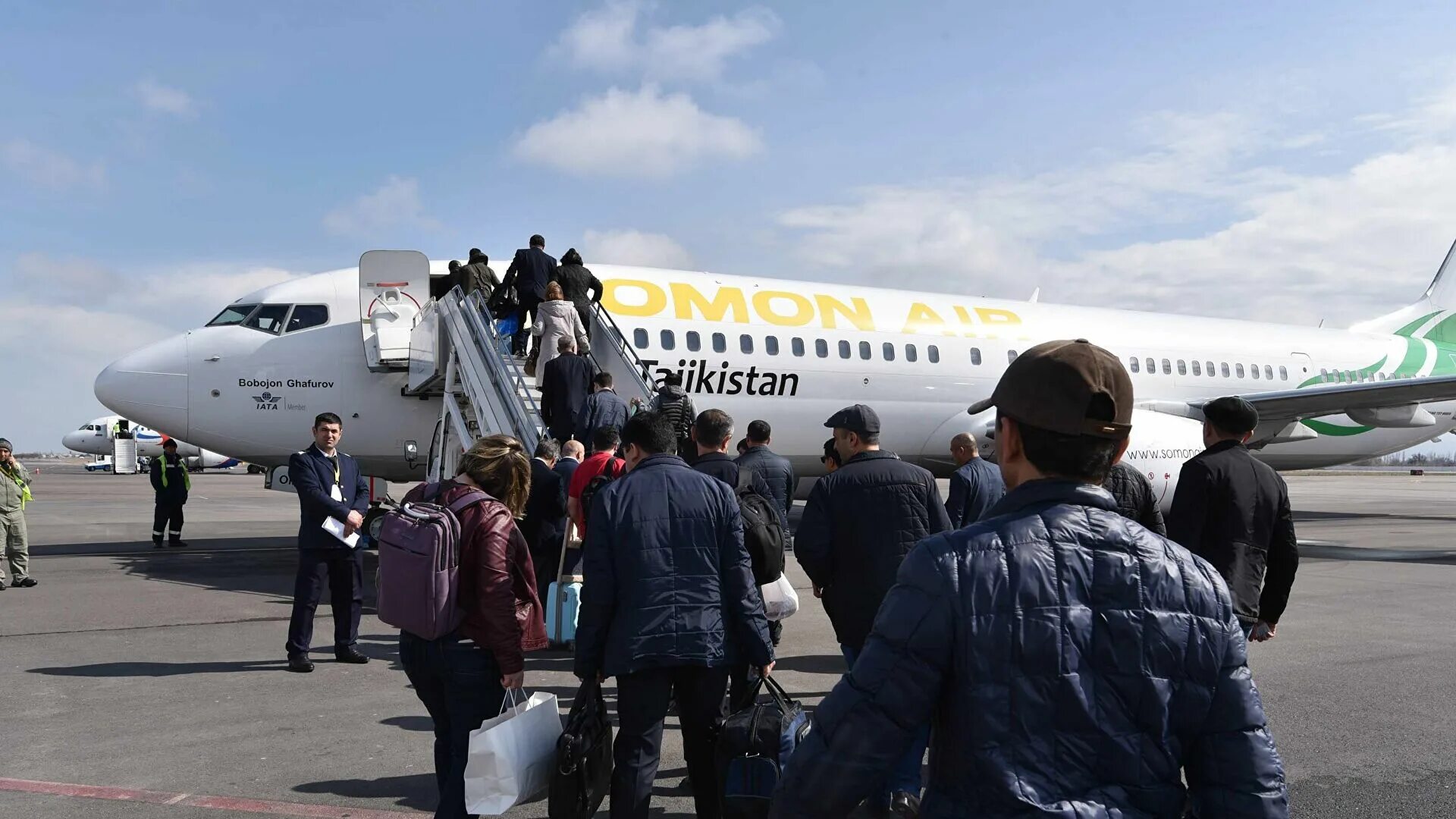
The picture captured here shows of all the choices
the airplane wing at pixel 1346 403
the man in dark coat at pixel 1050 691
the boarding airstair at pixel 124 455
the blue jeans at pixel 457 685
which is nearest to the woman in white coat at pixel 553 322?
the blue jeans at pixel 457 685

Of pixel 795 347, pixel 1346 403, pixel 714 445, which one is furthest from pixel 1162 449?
pixel 714 445

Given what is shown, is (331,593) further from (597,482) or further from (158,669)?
(597,482)

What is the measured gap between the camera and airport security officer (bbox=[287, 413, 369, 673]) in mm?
7227

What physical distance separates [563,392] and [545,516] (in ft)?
6.45

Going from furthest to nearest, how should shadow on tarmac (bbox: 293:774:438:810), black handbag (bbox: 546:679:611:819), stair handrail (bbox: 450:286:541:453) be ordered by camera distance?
stair handrail (bbox: 450:286:541:453), shadow on tarmac (bbox: 293:774:438:810), black handbag (bbox: 546:679:611:819)

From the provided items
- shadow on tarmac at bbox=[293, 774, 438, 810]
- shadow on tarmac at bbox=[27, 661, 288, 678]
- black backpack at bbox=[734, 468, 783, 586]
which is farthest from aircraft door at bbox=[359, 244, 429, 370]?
black backpack at bbox=[734, 468, 783, 586]

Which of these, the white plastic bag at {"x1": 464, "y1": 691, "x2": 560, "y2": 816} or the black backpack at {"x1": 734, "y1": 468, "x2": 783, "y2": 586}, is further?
the black backpack at {"x1": 734, "y1": 468, "x2": 783, "y2": 586}

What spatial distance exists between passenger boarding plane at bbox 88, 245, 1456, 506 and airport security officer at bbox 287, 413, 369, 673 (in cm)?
510

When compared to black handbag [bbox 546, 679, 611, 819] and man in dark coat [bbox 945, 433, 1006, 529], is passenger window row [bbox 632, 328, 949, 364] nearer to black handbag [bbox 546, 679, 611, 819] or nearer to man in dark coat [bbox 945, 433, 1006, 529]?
man in dark coat [bbox 945, 433, 1006, 529]

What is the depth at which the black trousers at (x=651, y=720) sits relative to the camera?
147 inches

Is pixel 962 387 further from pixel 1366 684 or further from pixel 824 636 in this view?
pixel 1366 684

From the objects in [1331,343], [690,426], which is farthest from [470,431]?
[1331,343]

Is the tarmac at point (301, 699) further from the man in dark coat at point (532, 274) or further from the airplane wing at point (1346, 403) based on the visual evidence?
the airplane wing at point (1346, 403)

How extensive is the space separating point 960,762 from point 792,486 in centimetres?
626
